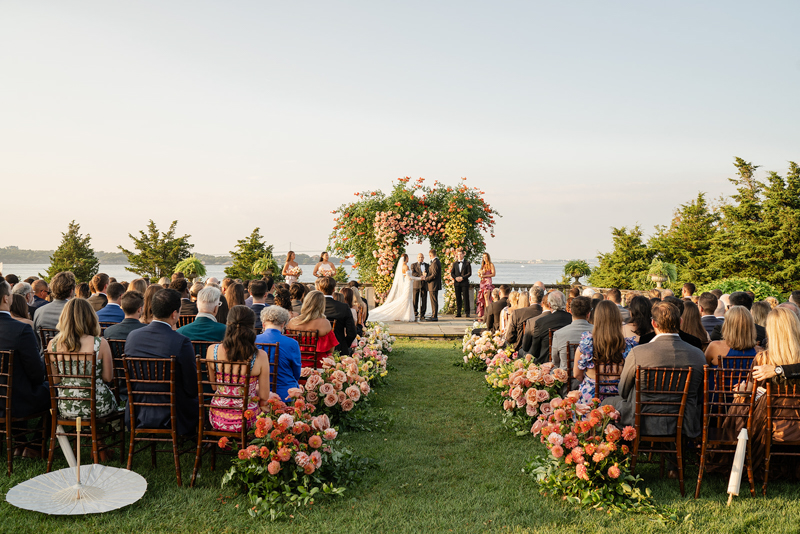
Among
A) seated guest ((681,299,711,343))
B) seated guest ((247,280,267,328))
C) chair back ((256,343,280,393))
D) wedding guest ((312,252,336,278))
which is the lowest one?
chair back ((256,343,280,393))

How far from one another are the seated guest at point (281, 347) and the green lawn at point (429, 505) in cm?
77

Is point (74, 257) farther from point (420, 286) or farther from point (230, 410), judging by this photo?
point (230, 410)

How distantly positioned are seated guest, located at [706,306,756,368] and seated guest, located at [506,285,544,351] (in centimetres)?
271

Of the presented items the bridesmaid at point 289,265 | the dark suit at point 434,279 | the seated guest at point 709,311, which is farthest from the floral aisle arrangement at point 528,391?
the dark suit at point 434,279

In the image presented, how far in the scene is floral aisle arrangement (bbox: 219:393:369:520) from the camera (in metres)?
3.38

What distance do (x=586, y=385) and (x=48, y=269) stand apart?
1008 inches

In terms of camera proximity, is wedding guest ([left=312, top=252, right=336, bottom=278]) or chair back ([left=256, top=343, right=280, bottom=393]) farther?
wedding guest ([left=312, top=252, right=336, bottom=278])

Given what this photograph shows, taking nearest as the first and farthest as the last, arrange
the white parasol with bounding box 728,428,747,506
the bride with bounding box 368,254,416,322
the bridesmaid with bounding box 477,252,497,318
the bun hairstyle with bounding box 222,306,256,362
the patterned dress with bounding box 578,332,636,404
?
1. the white parasol with bounding box 728,428,747,506
2. the bun hairstyle with bounding box 222,306,256,362
3. the patterned dress with bounding box 578,332,636,404
4. the bridesmaid with bounding box 477,252,497,318
5. the bride with bounding box 368,254,416,322

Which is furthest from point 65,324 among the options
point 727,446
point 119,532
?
point 727,446

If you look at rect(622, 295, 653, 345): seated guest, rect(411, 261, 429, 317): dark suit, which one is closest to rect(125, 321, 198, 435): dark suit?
rect(622, 295, 653, 345): seated guest

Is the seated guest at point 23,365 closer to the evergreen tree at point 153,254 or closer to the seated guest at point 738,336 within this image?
the seated guest at point 738,336

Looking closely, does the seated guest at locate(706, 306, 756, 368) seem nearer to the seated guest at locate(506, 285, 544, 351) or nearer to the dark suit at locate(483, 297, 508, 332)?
the seated guest at locate(506, 285, 544, 351)

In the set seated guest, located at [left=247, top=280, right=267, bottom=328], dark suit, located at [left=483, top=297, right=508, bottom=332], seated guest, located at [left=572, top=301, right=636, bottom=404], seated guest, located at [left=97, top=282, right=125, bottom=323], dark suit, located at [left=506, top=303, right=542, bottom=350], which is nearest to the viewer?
seated guest, located at [left=572, top=301, right=636, bottom=404]

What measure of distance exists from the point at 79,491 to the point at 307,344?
2482 mm
